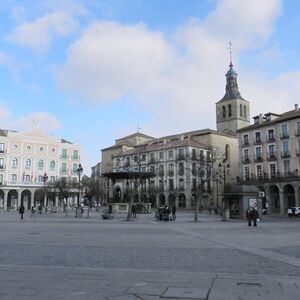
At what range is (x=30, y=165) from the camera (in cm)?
9106

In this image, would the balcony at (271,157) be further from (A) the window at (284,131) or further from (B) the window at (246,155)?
(B) the window at (246,155)

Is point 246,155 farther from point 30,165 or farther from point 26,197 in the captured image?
point 26,197

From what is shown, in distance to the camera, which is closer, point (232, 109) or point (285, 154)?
point (285, 154)

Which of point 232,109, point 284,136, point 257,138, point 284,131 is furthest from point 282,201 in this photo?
point 232,109

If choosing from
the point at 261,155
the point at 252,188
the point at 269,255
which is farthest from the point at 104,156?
the point at 269,255

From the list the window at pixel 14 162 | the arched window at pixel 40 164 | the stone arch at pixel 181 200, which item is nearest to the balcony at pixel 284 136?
the stone arch at pixel 181 200

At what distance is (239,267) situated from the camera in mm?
10742

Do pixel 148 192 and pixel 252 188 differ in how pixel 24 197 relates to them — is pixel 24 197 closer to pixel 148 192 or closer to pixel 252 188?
pixel 148 192

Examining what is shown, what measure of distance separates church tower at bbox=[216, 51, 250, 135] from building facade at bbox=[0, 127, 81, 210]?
40.5 metres

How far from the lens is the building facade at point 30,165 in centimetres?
8788

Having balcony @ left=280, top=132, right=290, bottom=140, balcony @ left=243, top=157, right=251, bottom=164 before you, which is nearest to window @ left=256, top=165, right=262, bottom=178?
balcony @ left=243, top=157, right=251, bottom=164

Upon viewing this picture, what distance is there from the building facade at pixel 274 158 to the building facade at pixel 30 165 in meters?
36.7

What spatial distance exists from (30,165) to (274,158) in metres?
48.6

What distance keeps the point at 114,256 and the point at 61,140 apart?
287 feet
